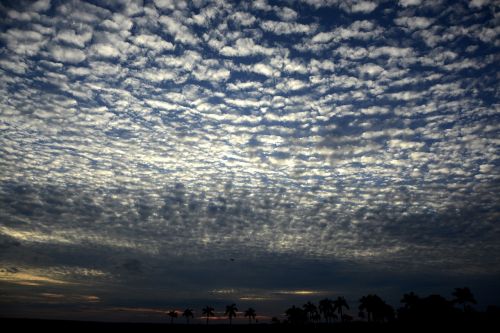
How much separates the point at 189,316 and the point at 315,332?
110 m

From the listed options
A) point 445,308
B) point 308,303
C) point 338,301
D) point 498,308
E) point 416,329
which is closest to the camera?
point 416,329

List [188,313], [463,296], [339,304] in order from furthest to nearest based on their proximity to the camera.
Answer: [188,313] < [339,304] < [463,296]

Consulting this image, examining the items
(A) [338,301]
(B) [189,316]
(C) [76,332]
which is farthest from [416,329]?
(B) [189,316]

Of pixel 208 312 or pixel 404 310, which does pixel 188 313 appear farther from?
pixel 404 310

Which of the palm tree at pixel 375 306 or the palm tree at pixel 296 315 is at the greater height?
the palm tree at pixel 375 306

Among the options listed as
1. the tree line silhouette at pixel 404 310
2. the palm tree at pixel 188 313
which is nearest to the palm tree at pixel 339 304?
the tree line silhouette at pixel 404 310

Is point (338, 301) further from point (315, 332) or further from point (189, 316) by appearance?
point (189, 316)

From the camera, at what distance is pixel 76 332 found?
117m

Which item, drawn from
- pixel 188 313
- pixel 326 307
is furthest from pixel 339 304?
pixel 188 313

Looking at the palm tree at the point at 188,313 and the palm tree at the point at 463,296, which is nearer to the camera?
the palm tree at the point at 463,296

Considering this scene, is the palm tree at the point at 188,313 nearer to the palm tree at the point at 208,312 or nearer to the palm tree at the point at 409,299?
the palm tree at the point at 208,312

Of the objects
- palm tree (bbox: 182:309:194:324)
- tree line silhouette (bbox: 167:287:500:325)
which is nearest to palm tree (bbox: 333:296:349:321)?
tree line silhouette (bbox: 167:287:500:325)

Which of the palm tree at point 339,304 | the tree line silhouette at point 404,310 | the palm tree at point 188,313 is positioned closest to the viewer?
the tree line silhouette at point 404,310

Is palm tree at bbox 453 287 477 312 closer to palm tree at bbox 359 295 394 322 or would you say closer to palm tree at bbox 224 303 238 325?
palm tree at bbox 359 295 394 322
